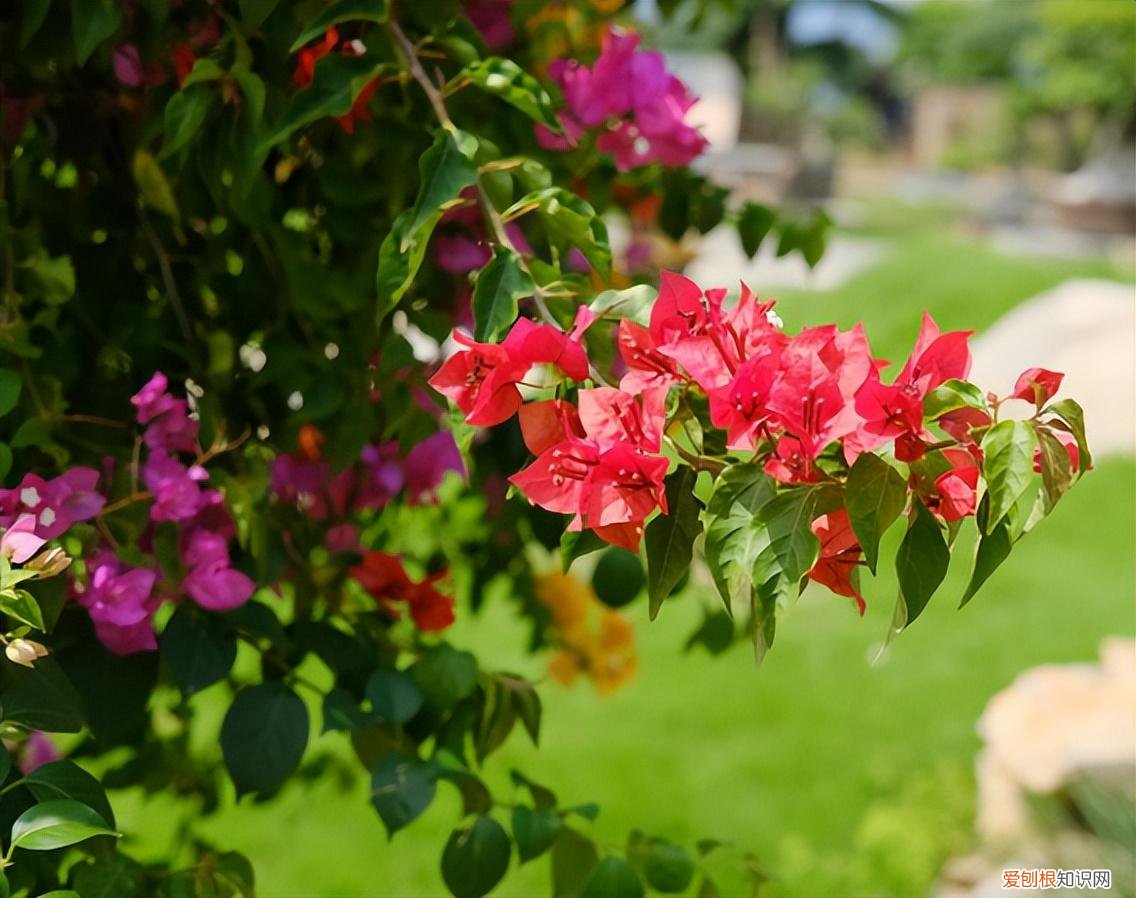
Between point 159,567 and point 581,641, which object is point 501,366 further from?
point 581,641

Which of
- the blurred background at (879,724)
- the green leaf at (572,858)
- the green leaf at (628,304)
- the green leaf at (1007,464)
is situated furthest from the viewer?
the blurred background at (879,724)

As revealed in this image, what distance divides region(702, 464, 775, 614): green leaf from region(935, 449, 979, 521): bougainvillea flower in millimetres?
63

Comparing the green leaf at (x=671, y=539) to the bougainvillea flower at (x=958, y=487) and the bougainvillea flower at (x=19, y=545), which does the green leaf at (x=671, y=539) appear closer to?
the bougainvillea flower at (x=958, y=487)

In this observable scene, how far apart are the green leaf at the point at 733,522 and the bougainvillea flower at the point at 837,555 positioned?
0.03 meters

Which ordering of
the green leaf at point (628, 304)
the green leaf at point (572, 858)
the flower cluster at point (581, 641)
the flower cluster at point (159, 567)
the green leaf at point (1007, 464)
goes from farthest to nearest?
the flower cluster at point (581, 641), the green leaf at point (572, 858), the flower cluster at point (159, 567), the green leaf at point (628, 304), the green leaf at point (1007, 464)

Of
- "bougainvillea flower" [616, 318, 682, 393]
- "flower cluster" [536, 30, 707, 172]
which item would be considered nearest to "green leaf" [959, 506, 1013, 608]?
"bougainvillea flower" [616, 318, 682, 393]

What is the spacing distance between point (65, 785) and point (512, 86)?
0.37 metres

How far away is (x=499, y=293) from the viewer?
56cm

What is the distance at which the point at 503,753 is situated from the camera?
6.23ft

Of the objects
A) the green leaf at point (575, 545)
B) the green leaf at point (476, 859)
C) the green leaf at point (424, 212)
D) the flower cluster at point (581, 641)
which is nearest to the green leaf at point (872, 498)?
the green leaf at point (575, 545)

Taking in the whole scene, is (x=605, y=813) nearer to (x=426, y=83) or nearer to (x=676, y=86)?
(x=676, y=86)

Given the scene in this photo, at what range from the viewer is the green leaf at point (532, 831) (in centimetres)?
68

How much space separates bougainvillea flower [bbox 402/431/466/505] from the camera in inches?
35.2

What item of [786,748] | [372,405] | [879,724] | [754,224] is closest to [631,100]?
[754,224]
